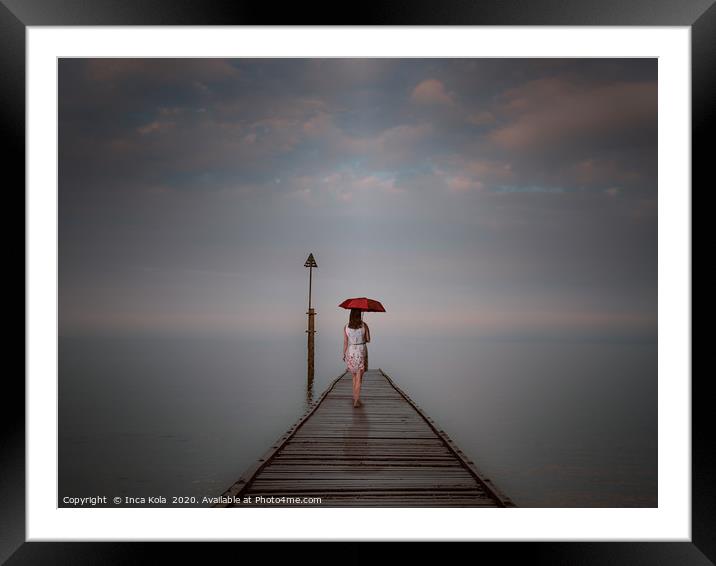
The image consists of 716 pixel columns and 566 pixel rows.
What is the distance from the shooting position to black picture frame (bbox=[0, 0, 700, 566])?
330 centimetres

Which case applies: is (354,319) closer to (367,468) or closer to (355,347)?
(355,347)

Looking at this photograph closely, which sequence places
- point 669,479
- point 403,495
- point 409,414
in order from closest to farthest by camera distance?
point 669,479 < point 403,495 < point 409,414

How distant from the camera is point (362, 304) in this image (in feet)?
23.4

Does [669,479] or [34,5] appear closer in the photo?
[34,5]

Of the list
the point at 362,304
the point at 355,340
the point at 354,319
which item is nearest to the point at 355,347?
the point at 355,340

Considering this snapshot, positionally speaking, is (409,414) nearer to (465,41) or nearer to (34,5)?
(465,41)

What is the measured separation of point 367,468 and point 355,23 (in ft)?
12.0

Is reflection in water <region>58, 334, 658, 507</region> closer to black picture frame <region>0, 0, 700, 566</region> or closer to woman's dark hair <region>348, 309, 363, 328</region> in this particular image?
woman's dark hair <region>348, 309, 363, 328</region>

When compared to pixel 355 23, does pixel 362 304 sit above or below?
below

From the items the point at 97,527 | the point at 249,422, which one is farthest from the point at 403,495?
the point at 249,422

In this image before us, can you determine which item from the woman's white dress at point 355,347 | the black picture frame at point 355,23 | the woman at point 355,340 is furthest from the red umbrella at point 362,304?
the black picture frame at point 355,23

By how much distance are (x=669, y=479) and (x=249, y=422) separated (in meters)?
14.9

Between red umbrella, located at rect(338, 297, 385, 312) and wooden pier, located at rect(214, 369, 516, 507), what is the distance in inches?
59.8

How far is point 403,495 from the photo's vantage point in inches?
169
